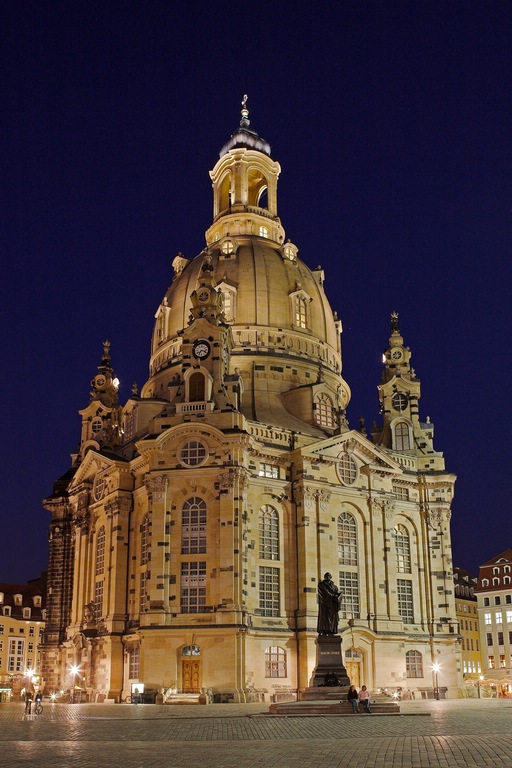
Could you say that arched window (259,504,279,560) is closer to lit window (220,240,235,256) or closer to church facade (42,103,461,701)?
church facade (42,103,461,701)

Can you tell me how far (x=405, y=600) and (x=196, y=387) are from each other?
25524mm

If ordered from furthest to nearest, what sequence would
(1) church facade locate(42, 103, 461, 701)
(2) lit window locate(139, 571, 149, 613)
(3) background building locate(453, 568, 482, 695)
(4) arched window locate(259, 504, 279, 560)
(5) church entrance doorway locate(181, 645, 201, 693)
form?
1. (3) background building locate(453, 568, 482, 695)
2. (4) arched window locate(259, 504, 279, 560)
3. (2) lit window locate(139, 571, 149, 613)
4. (1) church facade locate(42, 103, 461, 701)
5. (5) church entrance doorway locate(181, 645, 201, 693)

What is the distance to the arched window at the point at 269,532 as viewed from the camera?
71.2 m

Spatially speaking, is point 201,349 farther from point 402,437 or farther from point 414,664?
point 414,664

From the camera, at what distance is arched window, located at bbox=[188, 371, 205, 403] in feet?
239

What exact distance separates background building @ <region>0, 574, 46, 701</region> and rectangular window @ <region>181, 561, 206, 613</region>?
43.5 metres

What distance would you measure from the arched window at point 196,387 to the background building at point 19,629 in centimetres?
4624

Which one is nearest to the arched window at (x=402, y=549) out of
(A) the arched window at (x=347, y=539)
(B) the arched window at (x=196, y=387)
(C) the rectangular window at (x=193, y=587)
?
(A) the arched window at (x=347, y=539)

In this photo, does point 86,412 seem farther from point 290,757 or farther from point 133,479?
point 290,757

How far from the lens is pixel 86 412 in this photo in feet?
301

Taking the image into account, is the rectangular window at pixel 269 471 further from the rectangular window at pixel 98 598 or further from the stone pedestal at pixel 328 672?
the stone pedestal at pixel 328 672

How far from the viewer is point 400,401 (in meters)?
Result: 88.2

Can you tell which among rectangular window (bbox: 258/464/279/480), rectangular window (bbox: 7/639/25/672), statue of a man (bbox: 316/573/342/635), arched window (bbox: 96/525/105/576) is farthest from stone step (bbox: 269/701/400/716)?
rectangular window (bbox: 7/639/25/672)

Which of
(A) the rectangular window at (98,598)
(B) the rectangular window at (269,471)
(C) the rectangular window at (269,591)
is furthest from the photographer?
(A) the rectangular window at (98,598)
